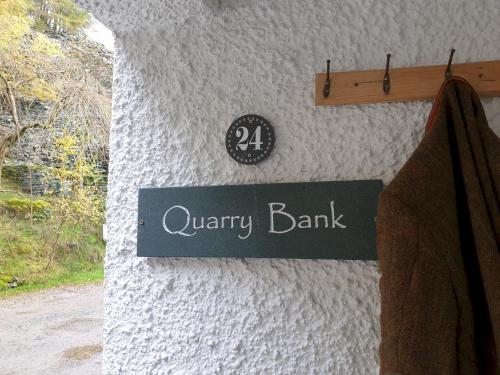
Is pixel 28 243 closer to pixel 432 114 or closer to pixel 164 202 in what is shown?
pixel 164 202

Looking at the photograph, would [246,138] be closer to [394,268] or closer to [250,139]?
[250,139]

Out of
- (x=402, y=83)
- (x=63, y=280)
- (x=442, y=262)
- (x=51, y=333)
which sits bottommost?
(x=51, y=333)

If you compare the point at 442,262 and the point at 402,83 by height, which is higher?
the point at 402,83

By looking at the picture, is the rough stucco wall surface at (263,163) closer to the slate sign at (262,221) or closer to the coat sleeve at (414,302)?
the slate sign at (262,221)

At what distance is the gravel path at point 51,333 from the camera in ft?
3.51

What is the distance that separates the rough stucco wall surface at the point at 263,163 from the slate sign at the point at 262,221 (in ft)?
0.11

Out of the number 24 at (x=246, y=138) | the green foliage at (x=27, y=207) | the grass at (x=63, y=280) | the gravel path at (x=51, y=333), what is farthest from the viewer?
the green foliage at (x=27, y=207)

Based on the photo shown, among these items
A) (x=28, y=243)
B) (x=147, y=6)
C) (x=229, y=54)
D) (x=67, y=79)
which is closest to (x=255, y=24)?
(x=229, y=54)

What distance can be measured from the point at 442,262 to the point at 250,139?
0.45 meters

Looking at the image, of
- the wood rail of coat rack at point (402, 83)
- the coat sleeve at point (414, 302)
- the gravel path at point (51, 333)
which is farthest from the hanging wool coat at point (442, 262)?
the gravel path at point (51, 333)

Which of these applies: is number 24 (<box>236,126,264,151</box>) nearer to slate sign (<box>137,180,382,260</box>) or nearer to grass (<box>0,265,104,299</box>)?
slate sign (<box>137,180,382,260</box>)

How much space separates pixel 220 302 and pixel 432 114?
1.87ft

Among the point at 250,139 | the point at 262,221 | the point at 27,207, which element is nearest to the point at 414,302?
the point at 262,221

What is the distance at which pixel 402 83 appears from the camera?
2.35 feet
